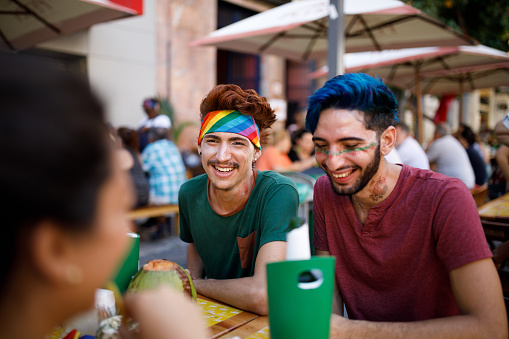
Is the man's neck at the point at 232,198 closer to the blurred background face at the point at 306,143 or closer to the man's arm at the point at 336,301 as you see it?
the man's arm at the point at 336,301

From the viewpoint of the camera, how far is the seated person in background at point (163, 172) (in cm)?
628

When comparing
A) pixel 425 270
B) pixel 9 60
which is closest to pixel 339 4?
pixel 425 270

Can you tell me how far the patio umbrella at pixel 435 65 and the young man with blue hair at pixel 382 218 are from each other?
5554 millimetres

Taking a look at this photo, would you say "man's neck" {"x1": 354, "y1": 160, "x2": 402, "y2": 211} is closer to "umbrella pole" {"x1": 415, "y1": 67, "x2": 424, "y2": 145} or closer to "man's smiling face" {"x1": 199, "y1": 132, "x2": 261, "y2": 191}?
"man's smiling face" {"x1": 199, "y1": 132, "x2": 261, "y2": 191}

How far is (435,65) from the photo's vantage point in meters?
8.20

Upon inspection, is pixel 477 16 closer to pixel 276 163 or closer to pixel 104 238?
pixel 276 163

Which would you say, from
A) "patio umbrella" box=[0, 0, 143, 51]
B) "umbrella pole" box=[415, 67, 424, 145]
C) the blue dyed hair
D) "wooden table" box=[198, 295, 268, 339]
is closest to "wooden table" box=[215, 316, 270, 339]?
"wooden table" box=[198, 295, 268, 339]

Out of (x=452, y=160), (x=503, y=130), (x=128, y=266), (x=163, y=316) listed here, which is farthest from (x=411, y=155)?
(x=163, y=316)

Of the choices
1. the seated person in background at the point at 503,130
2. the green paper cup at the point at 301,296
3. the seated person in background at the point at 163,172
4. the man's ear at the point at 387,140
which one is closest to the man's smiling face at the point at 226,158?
the man's ear at the point at 387,140

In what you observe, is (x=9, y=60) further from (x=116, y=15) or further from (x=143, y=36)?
(x=143, y=36)

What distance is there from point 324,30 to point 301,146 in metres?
2.53

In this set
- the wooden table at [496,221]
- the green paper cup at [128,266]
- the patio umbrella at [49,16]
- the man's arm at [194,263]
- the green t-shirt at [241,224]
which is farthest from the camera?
the patio umbrella at [49,16]

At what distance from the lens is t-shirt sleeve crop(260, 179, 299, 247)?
6.76 feet

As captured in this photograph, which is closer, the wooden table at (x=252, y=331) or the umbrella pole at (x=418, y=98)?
the wooden table at (x=252, y=331)
